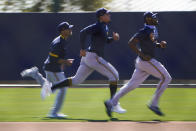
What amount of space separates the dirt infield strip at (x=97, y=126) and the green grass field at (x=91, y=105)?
52 centimetres

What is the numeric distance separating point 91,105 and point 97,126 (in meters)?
2.91

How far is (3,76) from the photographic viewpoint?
17.1m

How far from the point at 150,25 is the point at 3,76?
7.94 metres

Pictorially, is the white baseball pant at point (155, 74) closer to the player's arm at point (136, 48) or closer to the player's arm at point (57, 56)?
the player's arm at point (136, 48)

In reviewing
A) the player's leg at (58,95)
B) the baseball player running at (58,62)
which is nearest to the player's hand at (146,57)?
the baseball player running at (58,62)

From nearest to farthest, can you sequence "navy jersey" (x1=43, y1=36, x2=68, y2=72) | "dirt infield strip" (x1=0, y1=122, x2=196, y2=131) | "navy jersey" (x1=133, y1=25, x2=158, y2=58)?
"dirt infield strip" (x1=0, y1=122, x2=196, y2=131) → "navy jersey" (x1=133, y1=25, x2=158, y2=58) → "navy jersey" (x1=43, y1=36, x2=68, y2=72)

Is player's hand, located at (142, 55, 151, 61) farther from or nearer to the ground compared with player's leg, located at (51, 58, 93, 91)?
farther from the ground

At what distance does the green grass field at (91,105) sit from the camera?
10078mm

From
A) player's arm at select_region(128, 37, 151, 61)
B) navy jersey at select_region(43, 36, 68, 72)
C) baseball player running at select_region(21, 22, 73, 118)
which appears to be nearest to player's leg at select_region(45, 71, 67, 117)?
baseball player running at select_region(21, 22, 73, 118)

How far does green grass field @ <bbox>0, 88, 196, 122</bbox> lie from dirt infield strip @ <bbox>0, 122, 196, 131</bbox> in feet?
1.70

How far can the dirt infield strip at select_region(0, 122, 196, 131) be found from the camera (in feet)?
28.6

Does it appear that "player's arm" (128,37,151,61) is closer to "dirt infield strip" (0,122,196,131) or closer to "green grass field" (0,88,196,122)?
"green grass field" (0,88,196,122)

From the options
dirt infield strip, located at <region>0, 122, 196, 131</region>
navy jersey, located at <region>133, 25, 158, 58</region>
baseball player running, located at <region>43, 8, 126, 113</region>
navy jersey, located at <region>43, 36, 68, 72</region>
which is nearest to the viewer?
dirt infield strip, located at <region>0, 122, 196, 131</region>

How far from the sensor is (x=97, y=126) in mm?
8992
